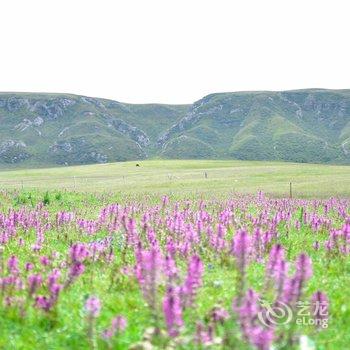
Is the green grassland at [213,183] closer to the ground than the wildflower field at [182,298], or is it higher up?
closer to the ground

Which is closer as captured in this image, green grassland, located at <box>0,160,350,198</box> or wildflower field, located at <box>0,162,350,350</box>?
wildflower field, located at <box>0,162,350,350</box>

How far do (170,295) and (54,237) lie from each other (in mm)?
9817

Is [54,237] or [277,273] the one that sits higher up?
[277,273]

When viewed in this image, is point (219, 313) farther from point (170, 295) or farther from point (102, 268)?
point (102, 268)

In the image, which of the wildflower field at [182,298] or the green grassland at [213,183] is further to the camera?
the green grassland at [213,183]

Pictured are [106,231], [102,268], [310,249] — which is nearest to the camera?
[102,268]

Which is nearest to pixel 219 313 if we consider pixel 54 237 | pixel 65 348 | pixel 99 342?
pixel 99 342

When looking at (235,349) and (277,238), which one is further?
(277,238)

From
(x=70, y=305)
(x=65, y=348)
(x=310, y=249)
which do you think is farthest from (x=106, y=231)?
(x=65, y=348)

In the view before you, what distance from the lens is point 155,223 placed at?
15.8 metres

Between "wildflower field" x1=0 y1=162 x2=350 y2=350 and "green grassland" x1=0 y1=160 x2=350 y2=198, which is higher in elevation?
"wildflower field" x1=0 y1=162 x2=350 y2=350

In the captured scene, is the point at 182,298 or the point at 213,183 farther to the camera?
the point at 213,183

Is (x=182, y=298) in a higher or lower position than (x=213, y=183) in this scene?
higher

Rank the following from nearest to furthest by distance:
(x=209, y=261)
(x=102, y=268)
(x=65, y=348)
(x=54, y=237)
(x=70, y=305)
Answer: (x=65, y=348)
(x=70, y=305)
(x=102, y=268)
(x=209, y=261)
(x=54, y=237)
